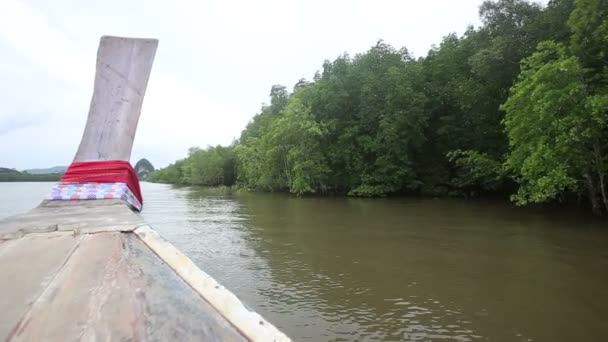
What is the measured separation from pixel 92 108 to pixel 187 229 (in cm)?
1249

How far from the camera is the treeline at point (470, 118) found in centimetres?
1370

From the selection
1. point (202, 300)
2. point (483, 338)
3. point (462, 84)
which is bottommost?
point (483, 338)

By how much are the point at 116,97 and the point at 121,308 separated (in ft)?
7.81

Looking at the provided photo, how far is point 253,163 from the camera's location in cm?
4625

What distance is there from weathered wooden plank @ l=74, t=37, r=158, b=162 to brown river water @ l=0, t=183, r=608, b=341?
7.60ft

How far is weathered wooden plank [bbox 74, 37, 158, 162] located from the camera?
2918 mm

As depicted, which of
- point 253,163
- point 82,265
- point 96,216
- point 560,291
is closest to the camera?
point 82,265

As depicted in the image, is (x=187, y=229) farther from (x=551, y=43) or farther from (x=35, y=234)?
(x=551, y=43)

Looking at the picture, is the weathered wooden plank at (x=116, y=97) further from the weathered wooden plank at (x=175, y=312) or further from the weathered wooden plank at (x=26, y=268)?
the weathered wooden plank at (x=175, y=312)

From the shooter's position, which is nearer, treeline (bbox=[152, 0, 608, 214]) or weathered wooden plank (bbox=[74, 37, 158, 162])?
weathered wooden plank (bbox=[74, 37, 158, 162])

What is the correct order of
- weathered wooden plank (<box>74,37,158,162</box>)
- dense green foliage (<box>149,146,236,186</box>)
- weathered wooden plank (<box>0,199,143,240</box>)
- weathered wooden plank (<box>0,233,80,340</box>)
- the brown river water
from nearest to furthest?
weathered wooden plank (<box>0,233,80,340</box>)
weathered wooden plank (<box>0,199,143,240</box>)
weathered wooden plank (<box>74,37,158,162</box>)
the brown river water
dense green foliage (<box>149,146,236,186</box>)

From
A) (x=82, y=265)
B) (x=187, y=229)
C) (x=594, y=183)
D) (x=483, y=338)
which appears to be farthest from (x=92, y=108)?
(x=594, y=183)

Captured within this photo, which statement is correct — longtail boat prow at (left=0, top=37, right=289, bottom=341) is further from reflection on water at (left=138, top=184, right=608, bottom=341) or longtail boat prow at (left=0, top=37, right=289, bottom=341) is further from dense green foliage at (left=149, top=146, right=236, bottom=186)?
dense green foliage at (left=149, top=146, right=236, bottom=186)

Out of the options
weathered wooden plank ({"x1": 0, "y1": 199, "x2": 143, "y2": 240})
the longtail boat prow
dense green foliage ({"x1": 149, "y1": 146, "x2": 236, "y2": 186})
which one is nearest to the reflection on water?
weathered wooden plank ({"x1": 0, "y1": 199, "x2": 143, "y2": 240})
